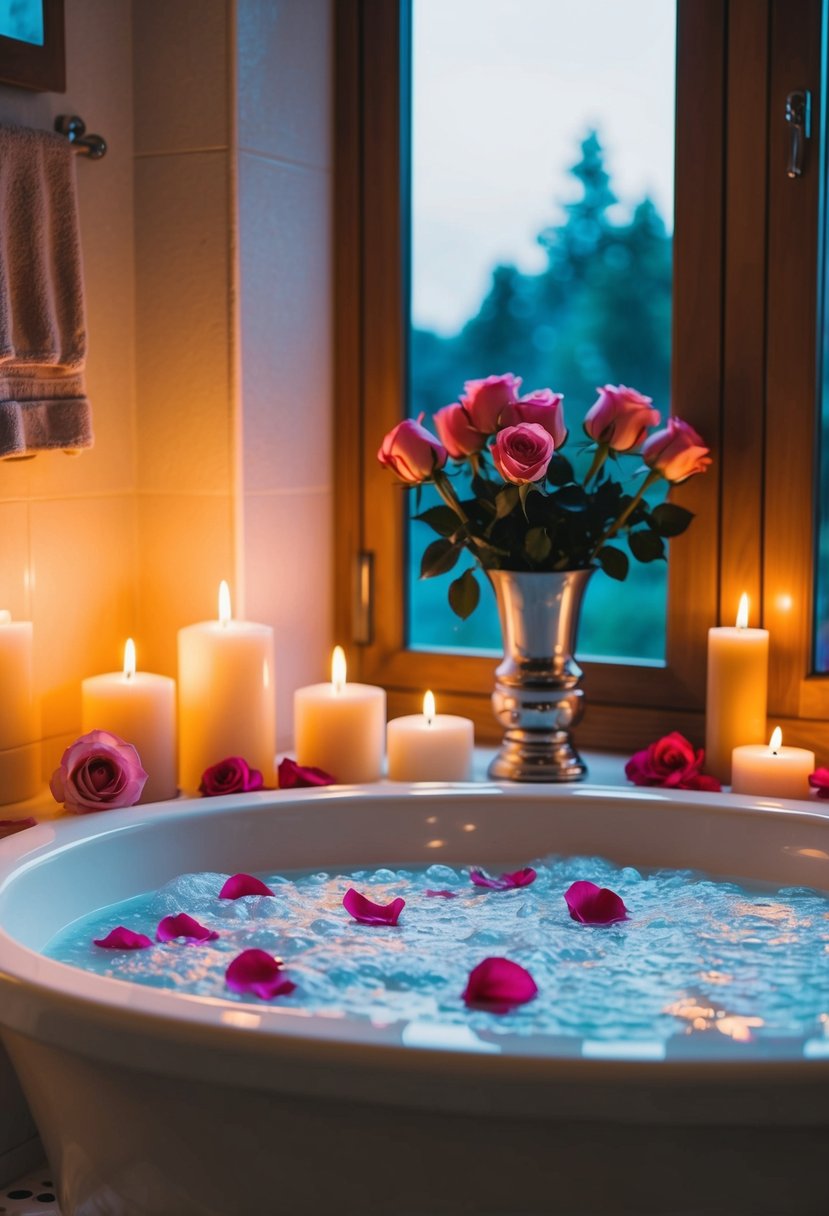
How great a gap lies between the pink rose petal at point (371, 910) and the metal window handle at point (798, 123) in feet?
4.03

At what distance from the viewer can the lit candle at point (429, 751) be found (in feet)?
7.23

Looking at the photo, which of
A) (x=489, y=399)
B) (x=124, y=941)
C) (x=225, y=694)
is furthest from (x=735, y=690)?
(x=124, y=941)

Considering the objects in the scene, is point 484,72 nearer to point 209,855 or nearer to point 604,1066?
point 209,855

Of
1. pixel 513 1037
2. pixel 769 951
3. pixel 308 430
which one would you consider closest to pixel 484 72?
pixel 308 430

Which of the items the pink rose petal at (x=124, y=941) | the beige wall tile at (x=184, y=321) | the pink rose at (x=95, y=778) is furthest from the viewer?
the beige wall tile at (x=184, y=321)

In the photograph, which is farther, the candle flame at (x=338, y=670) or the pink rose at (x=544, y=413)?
the candle flame at (x=338, y=670)

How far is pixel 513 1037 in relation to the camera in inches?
46.0

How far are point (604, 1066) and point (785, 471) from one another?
130cm

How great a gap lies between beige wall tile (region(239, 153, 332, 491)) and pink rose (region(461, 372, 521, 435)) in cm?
39

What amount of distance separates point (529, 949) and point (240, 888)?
41 centimetres

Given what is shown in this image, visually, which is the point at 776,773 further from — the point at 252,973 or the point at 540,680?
the point at 252,973

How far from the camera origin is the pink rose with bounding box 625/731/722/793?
83.3 inches

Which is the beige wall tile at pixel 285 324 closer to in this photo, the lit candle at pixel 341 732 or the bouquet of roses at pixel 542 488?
the bouquet of roses at pixel 542 488

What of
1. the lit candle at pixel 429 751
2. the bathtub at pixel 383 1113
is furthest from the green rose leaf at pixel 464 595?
the bathtub at pixel 383 1113
